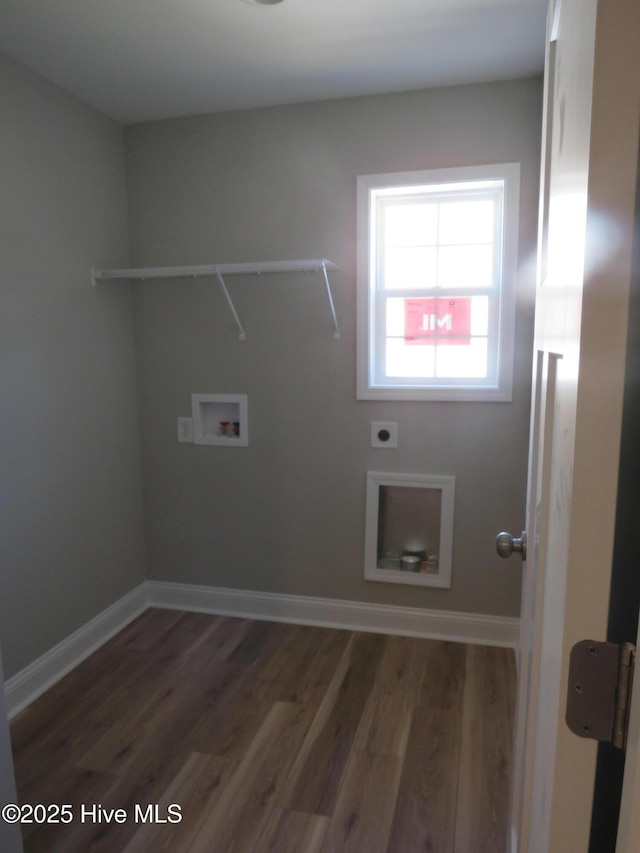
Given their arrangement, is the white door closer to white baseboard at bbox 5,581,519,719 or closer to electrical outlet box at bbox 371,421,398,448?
electrical outlet box at bbox 371,421,398,448

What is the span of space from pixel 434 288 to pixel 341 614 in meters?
1.68

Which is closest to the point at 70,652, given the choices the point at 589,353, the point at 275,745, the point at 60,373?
the point at 275,745

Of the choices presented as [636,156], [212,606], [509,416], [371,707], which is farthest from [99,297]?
[636,156]

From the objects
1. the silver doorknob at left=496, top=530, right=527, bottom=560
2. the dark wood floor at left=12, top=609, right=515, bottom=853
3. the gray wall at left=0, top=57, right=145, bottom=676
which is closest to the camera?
the silver doorknob at left=496, top=530, right=527, bottom=560

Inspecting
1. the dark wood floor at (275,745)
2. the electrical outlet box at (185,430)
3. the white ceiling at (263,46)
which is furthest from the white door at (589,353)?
the electrical outlet box at (185,430)

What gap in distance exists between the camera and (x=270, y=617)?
2934 mm

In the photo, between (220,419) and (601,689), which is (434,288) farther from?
(601,689)

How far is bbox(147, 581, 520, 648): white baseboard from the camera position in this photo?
2678 mm

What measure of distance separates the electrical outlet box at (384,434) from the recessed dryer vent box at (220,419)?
65 cm

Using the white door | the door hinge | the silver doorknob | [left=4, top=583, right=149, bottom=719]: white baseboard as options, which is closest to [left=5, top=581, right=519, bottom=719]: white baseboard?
[left=4, top=583, right=149, bottom=719]: white baseboard

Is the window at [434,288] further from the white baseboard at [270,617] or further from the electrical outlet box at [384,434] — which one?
the white baseboard at [270,617]

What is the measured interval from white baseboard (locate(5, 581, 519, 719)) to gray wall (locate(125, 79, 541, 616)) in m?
0.06

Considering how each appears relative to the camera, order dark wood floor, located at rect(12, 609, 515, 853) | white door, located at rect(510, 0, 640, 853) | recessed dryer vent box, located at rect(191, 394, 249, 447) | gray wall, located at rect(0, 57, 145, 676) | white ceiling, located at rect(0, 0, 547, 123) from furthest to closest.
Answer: recessed dryer vent box, located at rect(191, 394, 249, 447) → gray wall, located at rect(0, 57, 145, 676) → white ceiling, located at rect(0, 0, 547, 123) → dark wood floor, located at rect(12, 609, 515, 853) → white door, located at rect(510, 0, 640, 853)

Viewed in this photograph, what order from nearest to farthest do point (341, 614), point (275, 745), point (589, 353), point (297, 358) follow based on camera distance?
point (589, 353) < point (275, 745) < point (297, 358) < point (341, 614)
